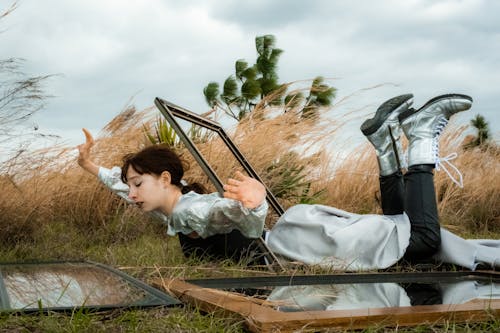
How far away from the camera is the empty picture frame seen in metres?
1.78

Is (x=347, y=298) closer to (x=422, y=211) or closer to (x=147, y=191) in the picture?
(x=422, y=211)

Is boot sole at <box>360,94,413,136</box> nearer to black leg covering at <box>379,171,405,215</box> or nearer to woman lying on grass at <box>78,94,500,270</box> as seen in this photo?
woman lying on grass at <box>78,94,500,270</box>

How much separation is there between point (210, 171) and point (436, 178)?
12.7 feet

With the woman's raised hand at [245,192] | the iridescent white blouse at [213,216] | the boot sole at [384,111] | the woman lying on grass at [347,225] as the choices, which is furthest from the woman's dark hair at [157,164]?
the boot sole at [384,111]

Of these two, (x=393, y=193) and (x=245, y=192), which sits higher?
(x=245, y=192)

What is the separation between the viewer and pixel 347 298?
2234 mm

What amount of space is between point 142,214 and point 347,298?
2.77 meters

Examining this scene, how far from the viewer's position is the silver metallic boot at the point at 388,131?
3451 mm

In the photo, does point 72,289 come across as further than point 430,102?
No

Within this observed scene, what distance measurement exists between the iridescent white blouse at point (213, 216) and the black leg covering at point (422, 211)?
82 cm

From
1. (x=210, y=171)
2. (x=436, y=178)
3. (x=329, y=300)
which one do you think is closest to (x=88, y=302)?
(x=329, y=300)

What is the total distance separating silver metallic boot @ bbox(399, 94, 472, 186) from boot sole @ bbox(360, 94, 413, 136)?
0.07 metres

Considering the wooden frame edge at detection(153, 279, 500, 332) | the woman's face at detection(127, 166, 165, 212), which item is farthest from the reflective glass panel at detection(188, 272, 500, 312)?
the woman's face at detection(127, 166, 165, 212)

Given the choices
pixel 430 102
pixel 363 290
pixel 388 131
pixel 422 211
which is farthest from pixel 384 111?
pixel 363 290
